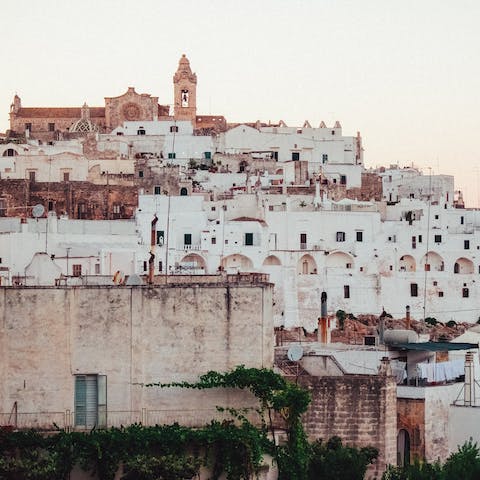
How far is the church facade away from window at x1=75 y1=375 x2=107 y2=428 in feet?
172

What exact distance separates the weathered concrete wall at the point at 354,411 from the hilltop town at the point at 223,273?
0.10ft

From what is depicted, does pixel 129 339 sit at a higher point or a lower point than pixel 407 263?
lower

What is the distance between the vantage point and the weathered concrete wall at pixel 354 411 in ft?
69.3

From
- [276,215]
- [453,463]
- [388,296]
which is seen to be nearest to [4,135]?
[276,215]

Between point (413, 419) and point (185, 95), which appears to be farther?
point (185, 95)

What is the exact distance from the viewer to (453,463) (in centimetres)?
2150

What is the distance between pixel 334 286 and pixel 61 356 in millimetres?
36084

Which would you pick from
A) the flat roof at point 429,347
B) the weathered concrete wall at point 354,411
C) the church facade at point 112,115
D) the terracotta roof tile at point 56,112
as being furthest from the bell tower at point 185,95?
the weathered concrete wall at point 354,411

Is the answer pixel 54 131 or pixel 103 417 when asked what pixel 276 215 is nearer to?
pixel 54 131

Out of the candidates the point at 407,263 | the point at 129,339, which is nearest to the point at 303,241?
the point at 407,263

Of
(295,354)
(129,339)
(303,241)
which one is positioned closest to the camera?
(129,339)

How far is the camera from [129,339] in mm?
17984

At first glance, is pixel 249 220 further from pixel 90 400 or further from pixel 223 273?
pixel 90 400

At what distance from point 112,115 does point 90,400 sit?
55069 mm
